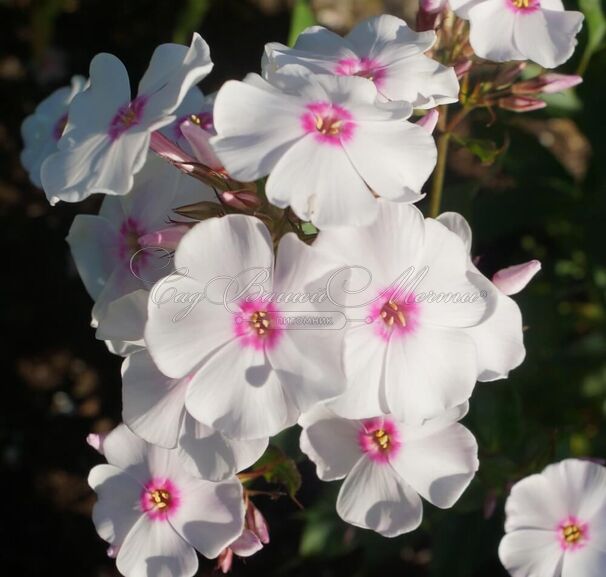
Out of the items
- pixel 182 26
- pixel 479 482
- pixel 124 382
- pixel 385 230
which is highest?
pixel 385 230

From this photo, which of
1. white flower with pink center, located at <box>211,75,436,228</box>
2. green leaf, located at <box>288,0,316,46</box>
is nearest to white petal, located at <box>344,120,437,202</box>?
white flower with pink center, located at <box>211,75,436,228</box>

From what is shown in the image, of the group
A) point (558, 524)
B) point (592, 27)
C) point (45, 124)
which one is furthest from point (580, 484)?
point (45, 124)

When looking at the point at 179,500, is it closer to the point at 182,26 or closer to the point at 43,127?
the point at 43,127

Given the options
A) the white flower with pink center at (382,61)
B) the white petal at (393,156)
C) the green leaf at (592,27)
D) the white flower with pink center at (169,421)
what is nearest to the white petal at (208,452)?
the white flower with pink center at (169,421)

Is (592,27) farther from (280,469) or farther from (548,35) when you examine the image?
(280,469)

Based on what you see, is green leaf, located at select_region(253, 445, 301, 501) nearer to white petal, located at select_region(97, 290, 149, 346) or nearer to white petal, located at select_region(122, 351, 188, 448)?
white petal, located at select_region(122, 351, 188, 448)

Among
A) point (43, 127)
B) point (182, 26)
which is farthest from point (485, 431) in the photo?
point (182, 26)
